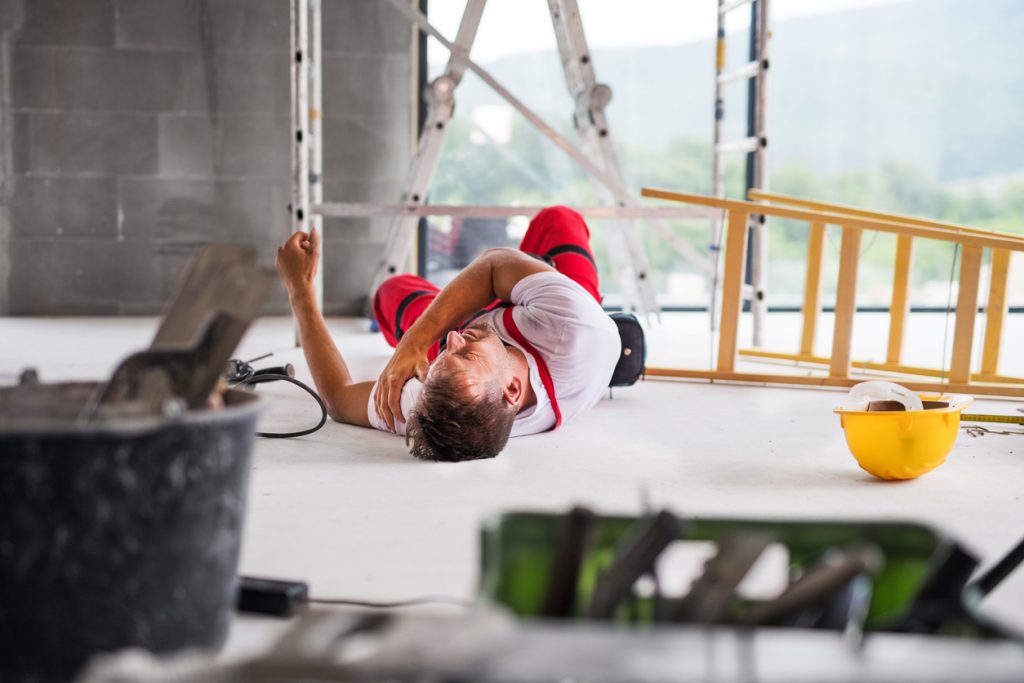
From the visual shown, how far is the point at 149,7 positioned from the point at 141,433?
5.37 metres

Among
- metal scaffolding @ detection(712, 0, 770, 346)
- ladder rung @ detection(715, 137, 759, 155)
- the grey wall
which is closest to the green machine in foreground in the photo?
metal scaffolding @ detection(712, 0, 770, 346)

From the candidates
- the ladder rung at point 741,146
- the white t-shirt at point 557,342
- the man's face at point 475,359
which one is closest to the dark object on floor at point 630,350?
the white t-shirt at point 557,342

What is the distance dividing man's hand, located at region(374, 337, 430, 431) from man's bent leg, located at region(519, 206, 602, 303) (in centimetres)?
67

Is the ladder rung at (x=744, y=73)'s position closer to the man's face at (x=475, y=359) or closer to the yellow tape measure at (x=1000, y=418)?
the yellow tape measure at (x=1000, y=418)

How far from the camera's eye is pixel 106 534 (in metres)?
0.90

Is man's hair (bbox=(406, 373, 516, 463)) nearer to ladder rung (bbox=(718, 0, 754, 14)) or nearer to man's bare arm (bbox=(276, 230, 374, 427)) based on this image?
man's bare arm (bbox=(276, 230, 374, 427))

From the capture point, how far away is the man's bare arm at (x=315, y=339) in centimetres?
268

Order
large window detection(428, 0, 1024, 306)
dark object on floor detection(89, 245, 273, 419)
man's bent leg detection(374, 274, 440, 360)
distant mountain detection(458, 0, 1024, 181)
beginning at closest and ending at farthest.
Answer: dark object on floor detection(89, 245, 273, 419)
man's bent leg detection(374, 274, 440, 360)
large window detection(428, 0, 1024, 306)
distant mountain detection(458, 0, 1024, 181)

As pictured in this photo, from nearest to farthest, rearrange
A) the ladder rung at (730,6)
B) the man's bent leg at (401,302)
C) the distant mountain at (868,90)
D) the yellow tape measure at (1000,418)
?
1. the yellow tape measure at (1000,418)
2. the man's bent leg at (401,302)
3. the ladder rung at (730,6)
4. the distant mountain at (868,90)

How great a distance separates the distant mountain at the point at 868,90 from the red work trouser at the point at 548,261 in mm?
3226

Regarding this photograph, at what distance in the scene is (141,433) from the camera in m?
0.89

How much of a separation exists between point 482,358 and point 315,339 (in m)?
0.81

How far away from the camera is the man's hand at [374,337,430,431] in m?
2.40

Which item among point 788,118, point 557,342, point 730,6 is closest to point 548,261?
point 557,342
